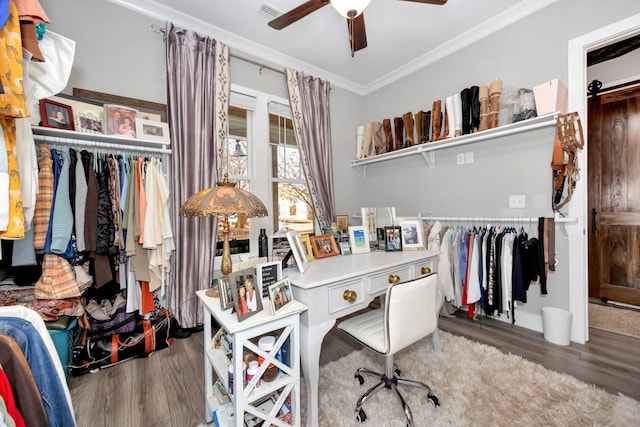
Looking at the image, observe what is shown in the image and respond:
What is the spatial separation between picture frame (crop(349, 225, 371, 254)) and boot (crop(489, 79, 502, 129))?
1.59 metres

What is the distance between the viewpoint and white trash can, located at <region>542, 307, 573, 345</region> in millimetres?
2139

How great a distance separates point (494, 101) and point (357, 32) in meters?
1.44

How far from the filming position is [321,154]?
333 centimetres

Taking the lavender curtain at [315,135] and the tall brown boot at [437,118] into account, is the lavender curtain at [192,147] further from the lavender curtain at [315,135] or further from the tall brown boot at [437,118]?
the tall brown boot at [437,118]

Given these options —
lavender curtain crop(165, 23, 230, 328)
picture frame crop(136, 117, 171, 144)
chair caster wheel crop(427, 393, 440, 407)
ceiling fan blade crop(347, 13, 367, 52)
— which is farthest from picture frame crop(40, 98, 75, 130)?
chair caster wheel crop(427, 393, 440, 407)

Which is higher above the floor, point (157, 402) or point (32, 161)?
point (32, 161)

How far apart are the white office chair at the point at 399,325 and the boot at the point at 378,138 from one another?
228 centimetres

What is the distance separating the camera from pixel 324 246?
1.94 metres

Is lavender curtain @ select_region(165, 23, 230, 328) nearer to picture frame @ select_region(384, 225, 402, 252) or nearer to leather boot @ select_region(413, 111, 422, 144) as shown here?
picture frame @ select_region(384, 225, 402, 252)

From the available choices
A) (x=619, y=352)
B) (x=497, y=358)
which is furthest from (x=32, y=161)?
(x=619, y=352)

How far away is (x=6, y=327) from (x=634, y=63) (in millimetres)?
4996

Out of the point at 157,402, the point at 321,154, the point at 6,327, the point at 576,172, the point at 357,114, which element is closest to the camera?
the point at 6,327

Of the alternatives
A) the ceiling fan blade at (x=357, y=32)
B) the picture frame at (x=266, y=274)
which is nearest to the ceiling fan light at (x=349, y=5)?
Answer: the ceiling fan blade at (x=357, y=32)

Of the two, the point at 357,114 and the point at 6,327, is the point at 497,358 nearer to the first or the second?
the point at 6,327
